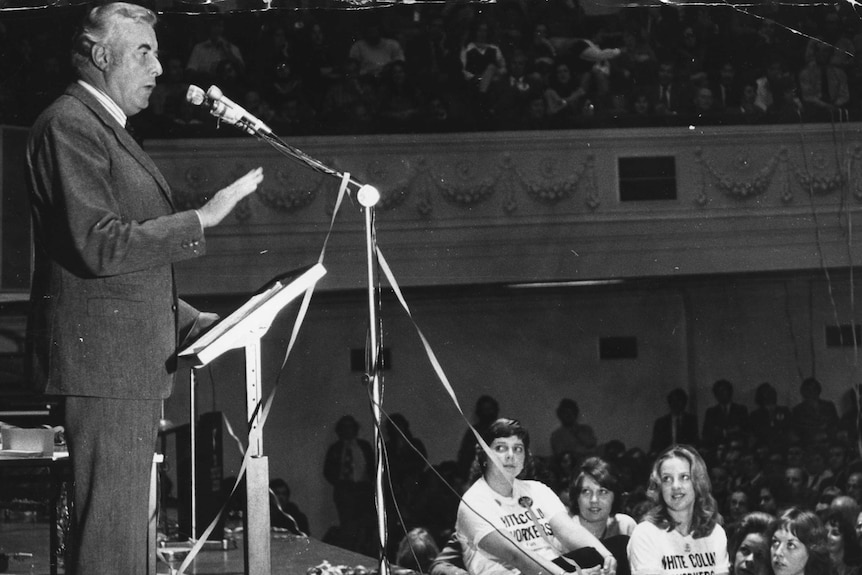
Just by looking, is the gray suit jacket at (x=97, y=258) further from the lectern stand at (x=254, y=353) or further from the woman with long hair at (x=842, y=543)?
the woman with long hair at (x=842, y=543)

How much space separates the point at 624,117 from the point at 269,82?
225 centimetres

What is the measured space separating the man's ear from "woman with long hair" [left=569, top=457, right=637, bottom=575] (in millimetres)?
2615

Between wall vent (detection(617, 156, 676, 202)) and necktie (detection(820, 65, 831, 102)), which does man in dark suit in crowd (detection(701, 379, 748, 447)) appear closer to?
wall vent (detection(617, 156, 676, 202))

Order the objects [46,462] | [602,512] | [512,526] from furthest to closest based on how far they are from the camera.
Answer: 1. [602,512]
2. [512,526]
3. [46,462]

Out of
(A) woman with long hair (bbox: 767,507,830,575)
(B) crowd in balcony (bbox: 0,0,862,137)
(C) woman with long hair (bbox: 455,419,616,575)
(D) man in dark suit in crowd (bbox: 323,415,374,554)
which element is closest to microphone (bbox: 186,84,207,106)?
(C) woman with long hair (bbox: 455,419,616,575)

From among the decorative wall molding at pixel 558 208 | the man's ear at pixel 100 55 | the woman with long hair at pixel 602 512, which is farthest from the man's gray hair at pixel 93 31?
the decorative wall molding at pixel 558 208

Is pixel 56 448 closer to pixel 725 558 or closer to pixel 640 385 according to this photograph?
pixel 725 558

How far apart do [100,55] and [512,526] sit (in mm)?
2229

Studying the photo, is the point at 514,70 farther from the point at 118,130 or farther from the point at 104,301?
the point at 104,301

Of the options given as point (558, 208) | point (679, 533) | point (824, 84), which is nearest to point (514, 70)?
point (558, 208)

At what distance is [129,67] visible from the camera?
1948mm

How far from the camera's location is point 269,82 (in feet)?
19.4

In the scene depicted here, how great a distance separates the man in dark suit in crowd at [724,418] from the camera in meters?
6.42

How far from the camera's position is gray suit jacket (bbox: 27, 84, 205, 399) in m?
1.79
